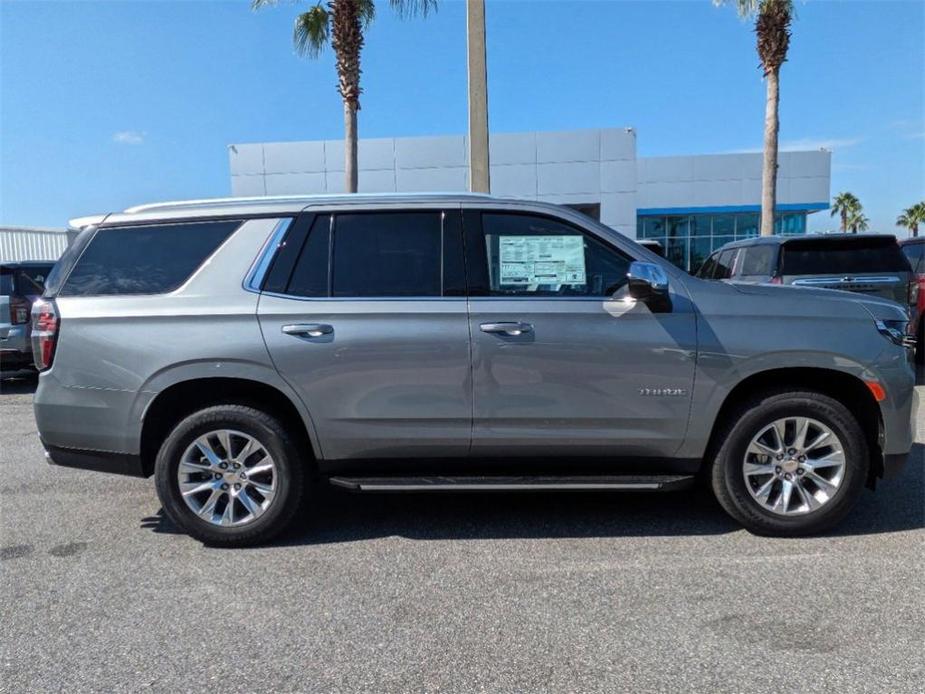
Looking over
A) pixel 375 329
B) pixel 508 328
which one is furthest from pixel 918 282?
pixel 375 329

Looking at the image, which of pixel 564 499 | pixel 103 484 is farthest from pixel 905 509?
pixel 103 484

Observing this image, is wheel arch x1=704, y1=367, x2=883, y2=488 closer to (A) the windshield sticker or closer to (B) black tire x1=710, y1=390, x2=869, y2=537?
(B) black tire x1=710, y1=390, x2=869, y2=537

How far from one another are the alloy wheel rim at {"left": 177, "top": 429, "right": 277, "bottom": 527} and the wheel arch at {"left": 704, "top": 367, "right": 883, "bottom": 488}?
269cm

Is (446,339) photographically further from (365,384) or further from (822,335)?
(822,335)

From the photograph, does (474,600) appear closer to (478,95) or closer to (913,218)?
(478,95)

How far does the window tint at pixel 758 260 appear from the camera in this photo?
27.0 feet

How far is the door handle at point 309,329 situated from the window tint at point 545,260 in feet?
3.25

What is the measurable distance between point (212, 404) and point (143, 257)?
3.26ft

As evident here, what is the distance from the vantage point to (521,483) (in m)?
3.88

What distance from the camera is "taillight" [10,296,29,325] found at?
9.17 metres

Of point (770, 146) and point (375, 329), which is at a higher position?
point (770, 146)

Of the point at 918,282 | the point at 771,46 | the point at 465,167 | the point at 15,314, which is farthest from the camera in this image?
the point at 465,167

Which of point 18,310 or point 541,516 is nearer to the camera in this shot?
point 541,516

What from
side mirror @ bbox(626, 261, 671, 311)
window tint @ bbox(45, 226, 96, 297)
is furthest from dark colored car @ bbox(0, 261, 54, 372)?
side mirror @ bbox(626, 261, 671, 311)
